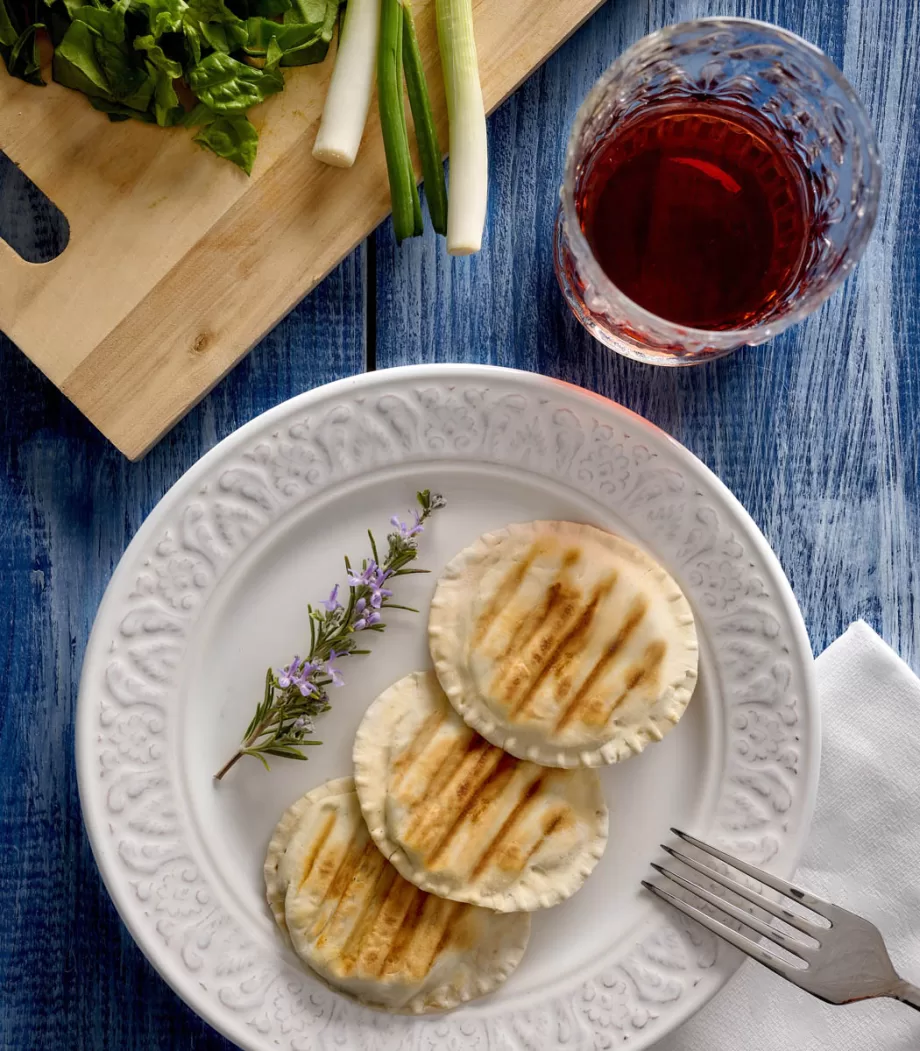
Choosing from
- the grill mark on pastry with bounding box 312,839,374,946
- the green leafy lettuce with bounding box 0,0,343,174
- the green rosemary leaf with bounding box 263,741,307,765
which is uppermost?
the green leafy lettuce with bounding box 0,0,343,174

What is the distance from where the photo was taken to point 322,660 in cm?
183

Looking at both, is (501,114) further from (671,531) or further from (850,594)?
(850,594)

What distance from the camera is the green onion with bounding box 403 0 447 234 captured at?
1.83 metres

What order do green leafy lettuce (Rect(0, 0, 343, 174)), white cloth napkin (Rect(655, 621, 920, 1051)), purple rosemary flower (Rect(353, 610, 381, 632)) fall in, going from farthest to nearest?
white cloth napkin (Rect(655, 621, 920, 1051))
purple rosemary flower (Rect(353, 610, 381, 632))
green leafy lettuce (Rect(0, 0, 343, 174))

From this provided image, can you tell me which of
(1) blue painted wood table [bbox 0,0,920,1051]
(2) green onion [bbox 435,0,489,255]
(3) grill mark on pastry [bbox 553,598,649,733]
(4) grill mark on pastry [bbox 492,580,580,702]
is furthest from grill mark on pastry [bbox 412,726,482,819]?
(2) green onion [bbox 435,0,489,255]

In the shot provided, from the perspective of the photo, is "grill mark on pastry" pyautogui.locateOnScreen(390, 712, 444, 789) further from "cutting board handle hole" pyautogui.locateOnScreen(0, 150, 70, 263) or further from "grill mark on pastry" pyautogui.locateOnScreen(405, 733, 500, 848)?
"cutting board handle hole" pyautogui.locateOnScreen(0, 150, 70, 263)

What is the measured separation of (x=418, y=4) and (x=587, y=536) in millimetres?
1104

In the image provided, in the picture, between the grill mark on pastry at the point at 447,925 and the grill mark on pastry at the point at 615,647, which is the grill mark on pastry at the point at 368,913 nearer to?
the grill mark on pastry at the point at 447,925

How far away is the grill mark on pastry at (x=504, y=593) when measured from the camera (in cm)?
183

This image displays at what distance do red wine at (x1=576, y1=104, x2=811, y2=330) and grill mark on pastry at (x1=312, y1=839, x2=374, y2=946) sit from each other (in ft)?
3.86

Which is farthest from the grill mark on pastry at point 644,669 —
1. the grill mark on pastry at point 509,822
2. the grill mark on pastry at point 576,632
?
the grill mark on pastry at point 509,822

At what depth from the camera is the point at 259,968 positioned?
6.02 ft

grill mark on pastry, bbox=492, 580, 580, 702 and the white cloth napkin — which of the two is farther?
the white cloth napkin

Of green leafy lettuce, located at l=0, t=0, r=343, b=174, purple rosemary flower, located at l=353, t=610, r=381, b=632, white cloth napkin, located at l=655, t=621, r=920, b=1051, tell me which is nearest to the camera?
green leafy lettuce, located at l=0, t=0, r=343, b=174
